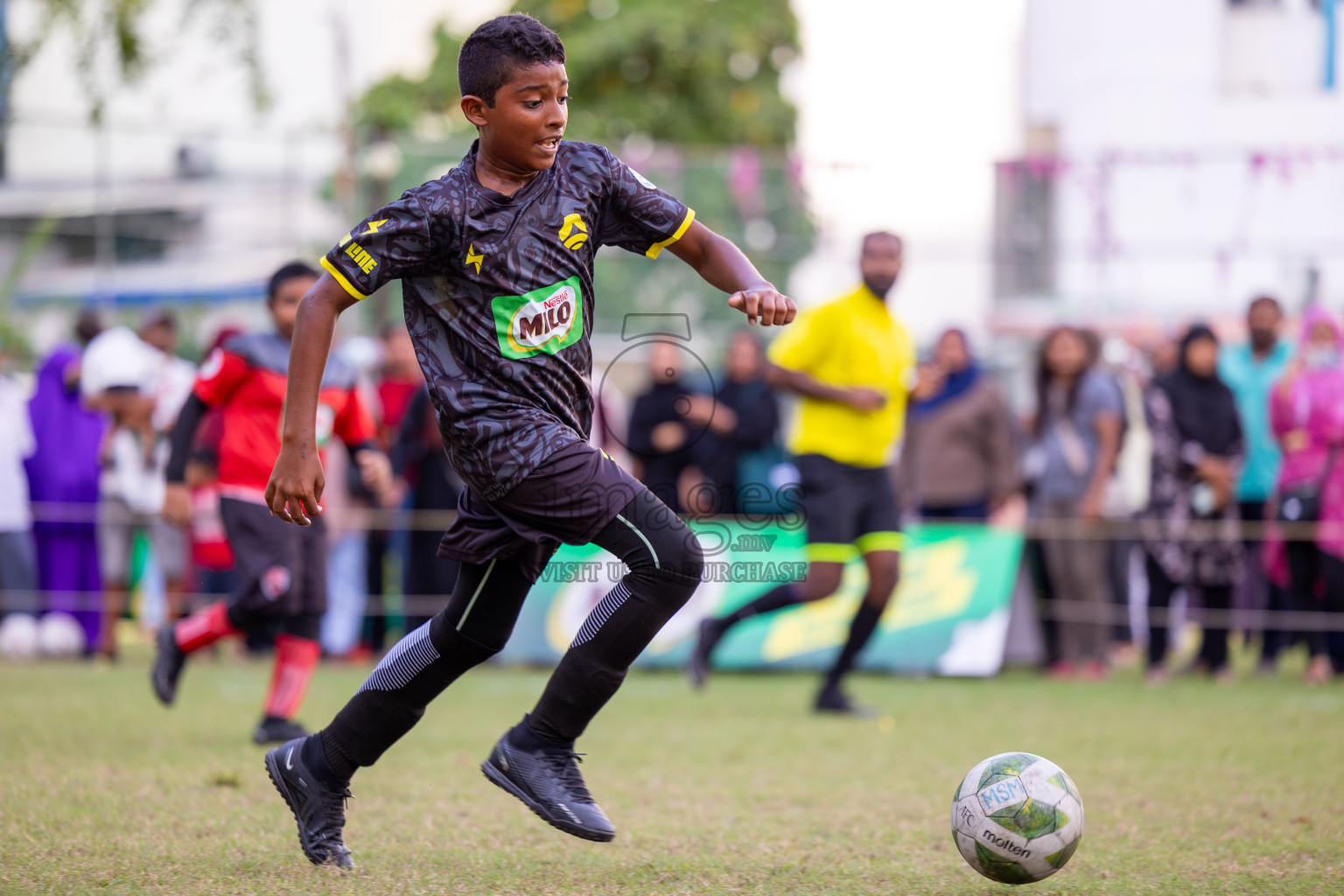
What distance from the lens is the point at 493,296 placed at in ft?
12.4

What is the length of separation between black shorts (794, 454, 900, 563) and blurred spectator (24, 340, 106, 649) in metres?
5.92

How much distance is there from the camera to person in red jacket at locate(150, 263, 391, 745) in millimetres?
6391

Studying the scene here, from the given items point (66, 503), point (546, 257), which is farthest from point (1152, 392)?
point (66, 503)

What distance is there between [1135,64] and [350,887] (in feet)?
34.0

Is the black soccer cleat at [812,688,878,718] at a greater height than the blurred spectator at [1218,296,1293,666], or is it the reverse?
the blurred spectator at [1218,296,1293,666]

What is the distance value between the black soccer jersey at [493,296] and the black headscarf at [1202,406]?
6.83 m

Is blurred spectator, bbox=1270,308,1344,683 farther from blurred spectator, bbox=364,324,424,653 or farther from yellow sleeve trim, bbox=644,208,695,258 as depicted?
yellow sleeve trim, bbox=644,208,695,258

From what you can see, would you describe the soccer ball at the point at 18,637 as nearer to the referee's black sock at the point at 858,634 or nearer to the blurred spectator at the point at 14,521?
the blurred spectator at the point at 14,521

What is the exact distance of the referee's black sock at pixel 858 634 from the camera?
306 inches

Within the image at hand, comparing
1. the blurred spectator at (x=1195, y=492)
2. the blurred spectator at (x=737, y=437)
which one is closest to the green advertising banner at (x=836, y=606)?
the blurred spectator at (x=737, y=437)

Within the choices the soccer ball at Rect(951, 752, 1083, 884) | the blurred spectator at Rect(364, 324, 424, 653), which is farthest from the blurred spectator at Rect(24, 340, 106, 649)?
the soccer ball at Rect(951, 752, 1083, 884)

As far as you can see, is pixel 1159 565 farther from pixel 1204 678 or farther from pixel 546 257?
pixel 546 257

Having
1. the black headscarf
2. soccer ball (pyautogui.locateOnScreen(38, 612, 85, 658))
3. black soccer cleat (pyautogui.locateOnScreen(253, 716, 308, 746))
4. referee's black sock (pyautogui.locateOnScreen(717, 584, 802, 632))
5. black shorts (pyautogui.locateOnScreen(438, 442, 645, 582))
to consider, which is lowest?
soccer ball (pyautogui.locateOnScreen(38, 612, 85, 658))

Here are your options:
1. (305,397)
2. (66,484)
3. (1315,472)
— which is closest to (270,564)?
(305,397)
